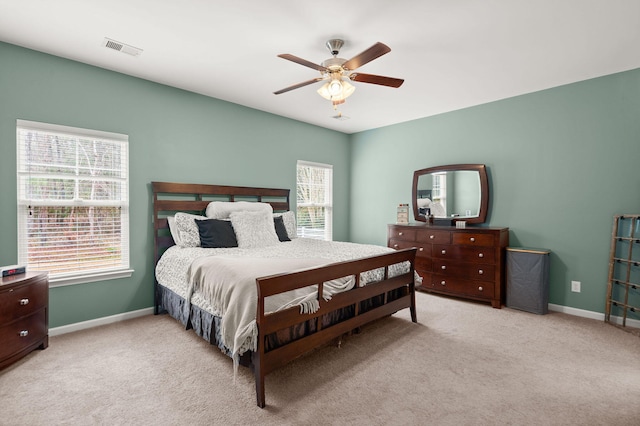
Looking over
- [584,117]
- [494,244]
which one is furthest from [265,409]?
[584,117]

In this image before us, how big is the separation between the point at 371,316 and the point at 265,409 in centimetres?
126

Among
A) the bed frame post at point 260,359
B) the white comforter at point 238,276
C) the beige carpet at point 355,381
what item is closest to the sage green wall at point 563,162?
the beige carpet at point 355,381

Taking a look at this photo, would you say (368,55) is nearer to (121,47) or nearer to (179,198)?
(121,47)

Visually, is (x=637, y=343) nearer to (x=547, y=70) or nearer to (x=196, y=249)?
(x=547, y=70)

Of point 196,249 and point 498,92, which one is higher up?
point 498,92

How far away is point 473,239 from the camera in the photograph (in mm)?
4043

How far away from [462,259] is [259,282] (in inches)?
124

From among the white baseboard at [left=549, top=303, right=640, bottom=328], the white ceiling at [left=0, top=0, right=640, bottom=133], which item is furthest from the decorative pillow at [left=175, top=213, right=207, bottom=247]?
the white baseboard at [left=549, top=303, right=640, bottom=328]

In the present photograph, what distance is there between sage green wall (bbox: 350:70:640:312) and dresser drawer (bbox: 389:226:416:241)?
1.09m

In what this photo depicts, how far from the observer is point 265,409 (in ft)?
6.37

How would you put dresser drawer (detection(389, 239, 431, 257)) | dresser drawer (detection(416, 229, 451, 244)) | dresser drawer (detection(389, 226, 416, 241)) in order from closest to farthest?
dresser drawer (detection(416, 229, 451, 244))
dresser drawer (detection(389, 239, 431, 257))
dresser drawer (detection(389, 226, 416, 241))

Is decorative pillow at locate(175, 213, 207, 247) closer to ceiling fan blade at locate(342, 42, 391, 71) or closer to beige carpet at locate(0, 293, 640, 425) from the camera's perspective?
beige carpet at locate(0, 293, 640, 425)

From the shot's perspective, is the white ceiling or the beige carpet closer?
the beige carpet

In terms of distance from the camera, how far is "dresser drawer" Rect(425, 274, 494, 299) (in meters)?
3.95
